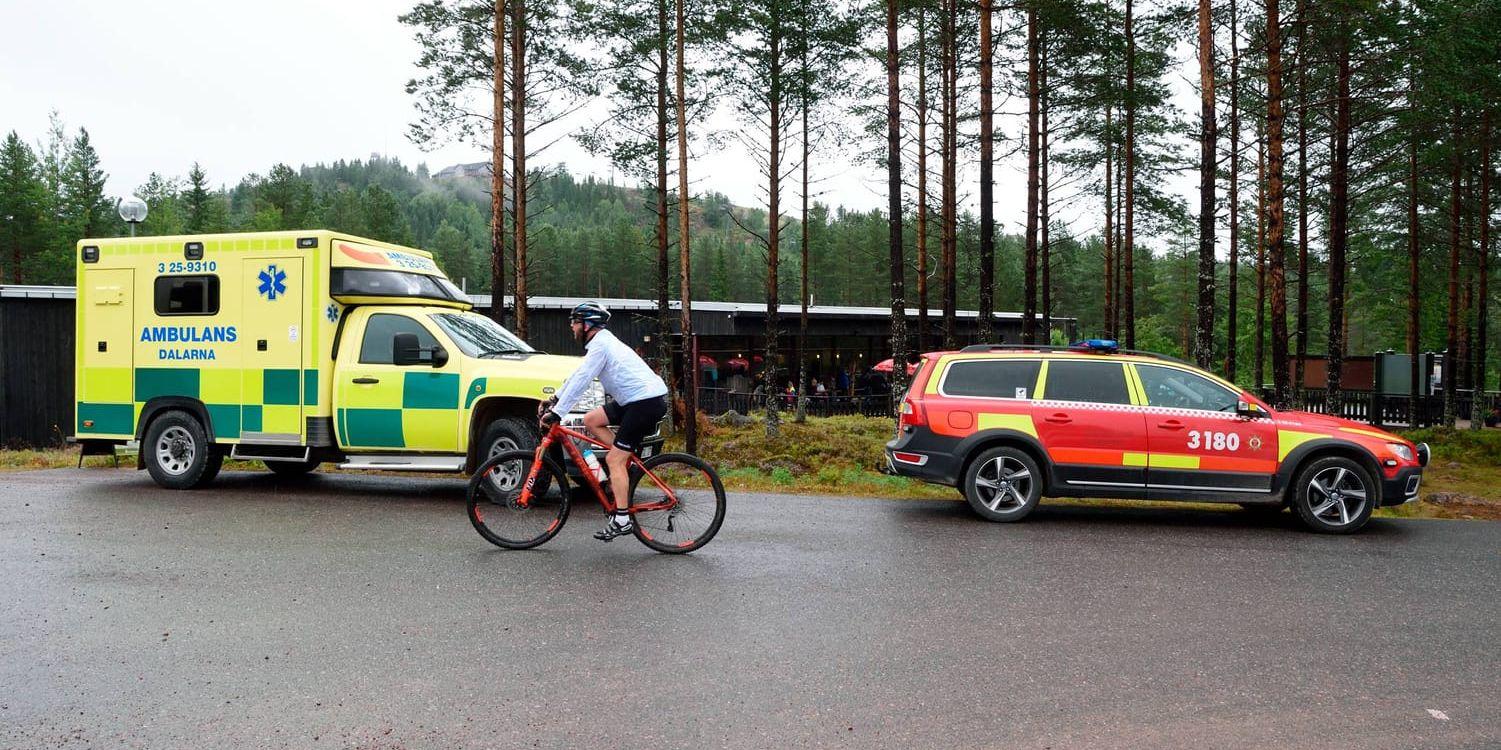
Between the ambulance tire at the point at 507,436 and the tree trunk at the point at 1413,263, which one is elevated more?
the tree trunk at the point at 1413,263

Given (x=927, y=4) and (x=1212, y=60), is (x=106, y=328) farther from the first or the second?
(x=1212, y=60)

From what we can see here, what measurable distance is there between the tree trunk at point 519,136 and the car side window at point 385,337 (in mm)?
7195

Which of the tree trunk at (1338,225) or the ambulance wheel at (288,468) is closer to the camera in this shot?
the ambulance wheel at (288,468)

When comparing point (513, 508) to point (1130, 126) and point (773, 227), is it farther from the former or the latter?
point (1130, 126)

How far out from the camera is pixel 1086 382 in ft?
30.7

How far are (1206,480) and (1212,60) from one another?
8.33m

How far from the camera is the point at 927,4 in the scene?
17141 millimetres

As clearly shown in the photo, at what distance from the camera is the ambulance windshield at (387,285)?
1030 centimetres

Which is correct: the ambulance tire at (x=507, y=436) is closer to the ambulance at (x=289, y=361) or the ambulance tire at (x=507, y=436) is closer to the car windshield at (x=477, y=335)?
the ambulance at (x=289, y=361)

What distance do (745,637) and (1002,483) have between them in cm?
468

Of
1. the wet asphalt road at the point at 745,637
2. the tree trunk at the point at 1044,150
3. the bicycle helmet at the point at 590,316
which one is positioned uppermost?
the tree trunk at the point at 1044,150

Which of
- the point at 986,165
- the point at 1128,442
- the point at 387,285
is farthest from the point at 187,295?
the point at 986,165

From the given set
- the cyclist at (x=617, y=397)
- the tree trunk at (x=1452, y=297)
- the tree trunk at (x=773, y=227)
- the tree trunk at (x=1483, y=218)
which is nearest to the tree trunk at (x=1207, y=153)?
the tree trunk at (x=773, y=227)

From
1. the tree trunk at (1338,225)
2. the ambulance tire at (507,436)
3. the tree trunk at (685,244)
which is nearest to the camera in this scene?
the ambulance tire at (507,436)
